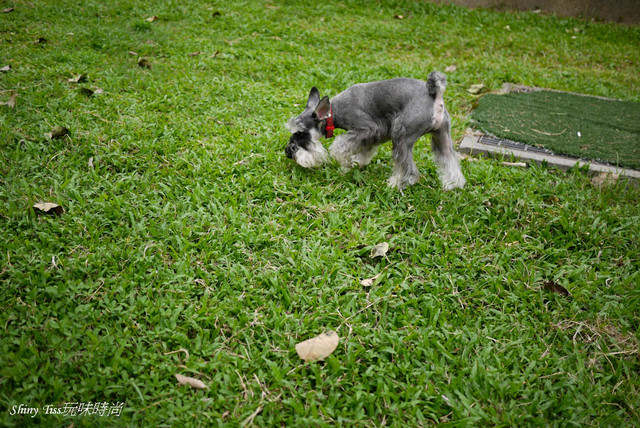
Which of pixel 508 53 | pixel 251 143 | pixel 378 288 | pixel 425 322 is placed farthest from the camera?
pixel 508 53

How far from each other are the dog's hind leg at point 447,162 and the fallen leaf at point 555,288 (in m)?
1.23

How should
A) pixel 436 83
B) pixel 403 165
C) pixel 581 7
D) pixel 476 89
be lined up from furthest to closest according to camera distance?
pixel 581 7
pixel 476 89
pixel 403 165
pixel 436 83

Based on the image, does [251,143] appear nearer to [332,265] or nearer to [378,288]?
[332,265]

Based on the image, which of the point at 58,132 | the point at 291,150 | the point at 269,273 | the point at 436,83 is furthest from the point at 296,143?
the point at 58,132

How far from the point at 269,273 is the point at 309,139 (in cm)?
152

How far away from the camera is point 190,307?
258 cm

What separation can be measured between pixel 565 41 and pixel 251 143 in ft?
24.0

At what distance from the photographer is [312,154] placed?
3.85 meters

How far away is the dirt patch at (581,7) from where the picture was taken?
353 inches

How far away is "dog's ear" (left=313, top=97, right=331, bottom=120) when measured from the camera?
3.78 meters

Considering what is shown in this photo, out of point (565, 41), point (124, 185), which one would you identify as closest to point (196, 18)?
point (124, 185)

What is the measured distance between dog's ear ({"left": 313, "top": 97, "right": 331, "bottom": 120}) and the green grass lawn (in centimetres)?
51

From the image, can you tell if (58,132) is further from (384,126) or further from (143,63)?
(384,126)

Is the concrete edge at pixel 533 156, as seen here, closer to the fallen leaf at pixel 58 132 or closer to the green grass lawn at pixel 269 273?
the green grass lawn at pixel 269 273
